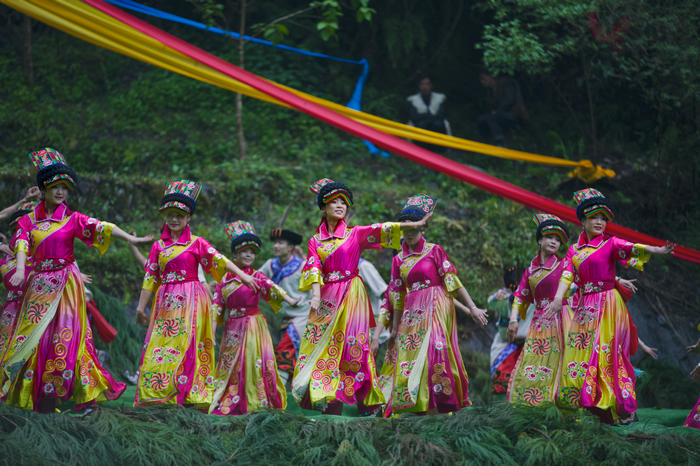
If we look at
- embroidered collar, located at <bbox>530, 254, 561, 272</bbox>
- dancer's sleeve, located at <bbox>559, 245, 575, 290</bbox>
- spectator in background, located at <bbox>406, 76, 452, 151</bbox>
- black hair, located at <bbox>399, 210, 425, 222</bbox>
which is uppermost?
spectator in background, located at <bbox>406, 76, 452, 151</bbox>

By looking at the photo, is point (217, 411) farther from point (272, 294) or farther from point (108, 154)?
point (108, 154)

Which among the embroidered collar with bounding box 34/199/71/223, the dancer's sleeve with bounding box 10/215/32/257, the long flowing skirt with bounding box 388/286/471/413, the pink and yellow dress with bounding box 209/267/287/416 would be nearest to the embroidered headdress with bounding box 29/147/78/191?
the embroidered collar with bounding box 34/199/71/223

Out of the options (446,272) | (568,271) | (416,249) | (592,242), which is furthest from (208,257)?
(592,242)

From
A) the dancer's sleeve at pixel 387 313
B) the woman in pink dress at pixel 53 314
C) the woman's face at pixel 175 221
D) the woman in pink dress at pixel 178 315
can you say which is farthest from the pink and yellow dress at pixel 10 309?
the dancer's sleeve at pixel 387 313

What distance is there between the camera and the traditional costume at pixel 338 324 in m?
4.90

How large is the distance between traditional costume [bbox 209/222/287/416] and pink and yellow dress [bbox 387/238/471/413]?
3.56 ft

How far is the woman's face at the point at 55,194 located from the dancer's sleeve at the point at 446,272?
9.90ft

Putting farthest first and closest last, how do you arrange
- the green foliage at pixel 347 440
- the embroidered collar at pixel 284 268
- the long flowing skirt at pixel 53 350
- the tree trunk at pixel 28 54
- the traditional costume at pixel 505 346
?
the tree trunk at pixel 28 54 < the embroidered collar at pixel 284 268 < the traditional costume at pixel 505 346 < the long flowing skirt at pixel 53 350 < the green foliage at pixel 347 440

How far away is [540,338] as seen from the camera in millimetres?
5805

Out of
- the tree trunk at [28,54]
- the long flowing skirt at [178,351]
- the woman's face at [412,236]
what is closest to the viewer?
→ the long flowing skirt at [178,351]

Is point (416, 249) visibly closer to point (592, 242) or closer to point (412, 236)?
point (412, 236)

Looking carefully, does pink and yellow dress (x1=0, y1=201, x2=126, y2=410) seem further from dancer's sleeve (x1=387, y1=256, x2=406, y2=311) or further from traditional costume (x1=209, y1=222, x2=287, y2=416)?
dancer's sleeve (x1=387, y1=256, x2=406, y2=311)

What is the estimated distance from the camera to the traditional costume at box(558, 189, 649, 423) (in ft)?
16.1

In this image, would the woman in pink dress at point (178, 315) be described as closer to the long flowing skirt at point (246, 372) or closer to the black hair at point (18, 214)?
the long flowing skirt at point (246, 372)
